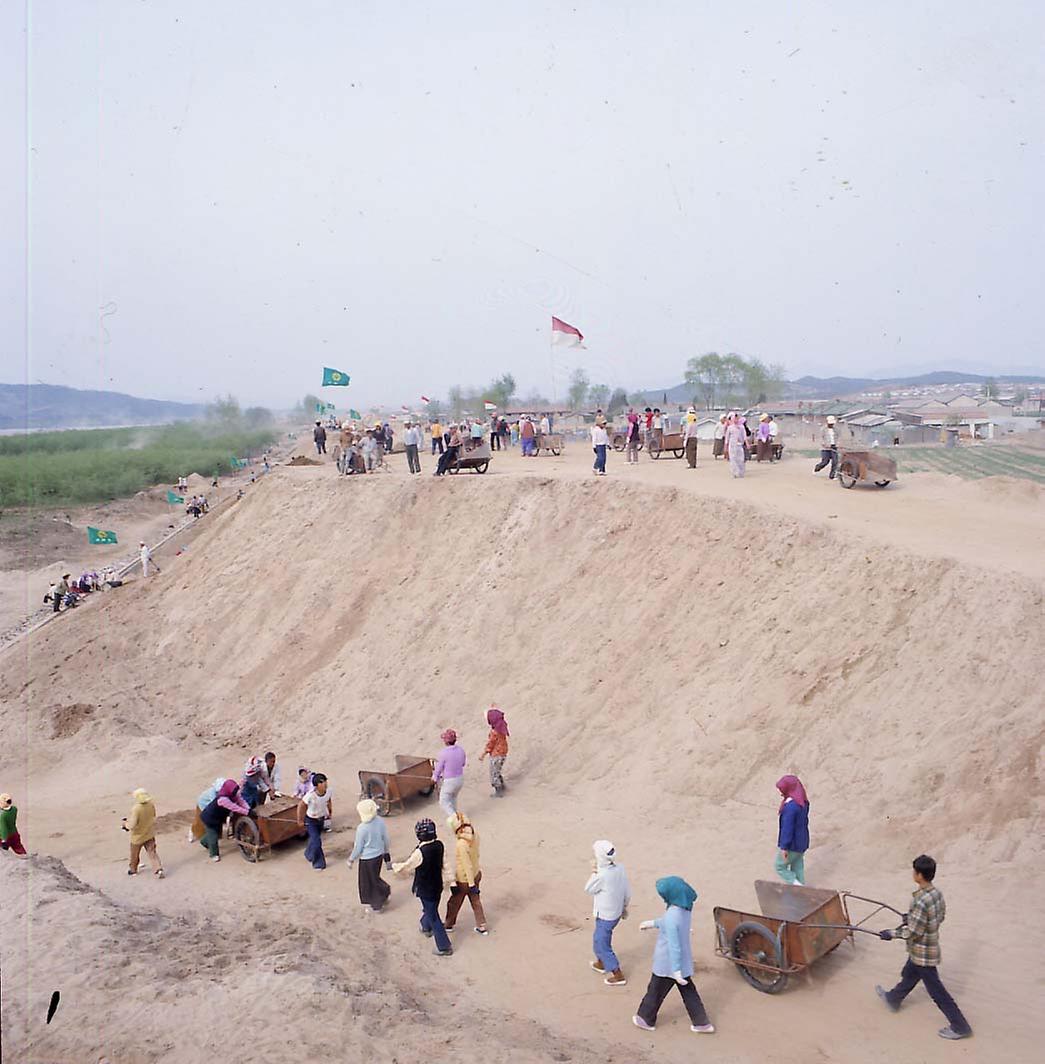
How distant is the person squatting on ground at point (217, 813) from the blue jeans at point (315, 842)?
3.53 ft

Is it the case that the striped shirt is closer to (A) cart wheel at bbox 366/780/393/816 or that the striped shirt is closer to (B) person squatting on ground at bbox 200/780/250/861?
(A) cart wheel at bbox 366/780/393/816

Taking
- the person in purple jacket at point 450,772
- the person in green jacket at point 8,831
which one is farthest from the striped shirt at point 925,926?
the person in green jacket at point 8,831

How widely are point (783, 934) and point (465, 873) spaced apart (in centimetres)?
302

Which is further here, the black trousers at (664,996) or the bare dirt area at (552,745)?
the bare dirt area at (552,745)

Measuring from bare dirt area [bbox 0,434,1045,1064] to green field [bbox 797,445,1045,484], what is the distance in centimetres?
387

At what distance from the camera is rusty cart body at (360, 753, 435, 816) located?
43.6 feet

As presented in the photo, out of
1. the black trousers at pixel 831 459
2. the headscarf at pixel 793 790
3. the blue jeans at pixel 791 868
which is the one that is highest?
the black trousers at pixel 831 459

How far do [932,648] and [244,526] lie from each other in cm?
1912

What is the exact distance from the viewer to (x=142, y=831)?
11.4 m

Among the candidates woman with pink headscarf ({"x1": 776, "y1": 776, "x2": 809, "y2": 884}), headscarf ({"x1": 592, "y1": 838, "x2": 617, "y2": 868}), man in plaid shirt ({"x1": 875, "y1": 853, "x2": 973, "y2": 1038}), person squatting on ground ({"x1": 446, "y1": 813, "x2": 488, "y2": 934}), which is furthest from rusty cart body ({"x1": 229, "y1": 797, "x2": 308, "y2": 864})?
man in plaid shirt ({"x1": 875, "y1": 853, "x2": 973, "y2": 1038})

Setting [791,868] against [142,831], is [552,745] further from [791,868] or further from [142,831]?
[142,831]

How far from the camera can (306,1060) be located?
6434mm

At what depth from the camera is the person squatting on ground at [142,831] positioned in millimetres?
11367

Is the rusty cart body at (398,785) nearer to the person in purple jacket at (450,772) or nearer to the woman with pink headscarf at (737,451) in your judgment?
the person in purple jacket at (450,772)
